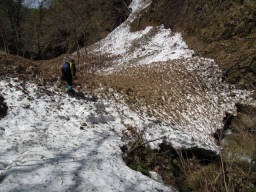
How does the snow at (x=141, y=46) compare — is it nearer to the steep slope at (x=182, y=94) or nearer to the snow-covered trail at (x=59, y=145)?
the steep slope at (x=182, y=94)

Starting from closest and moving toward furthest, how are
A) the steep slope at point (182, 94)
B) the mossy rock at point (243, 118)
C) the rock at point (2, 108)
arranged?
the rock at point (2, 108)
the steep slope at point (182, 94)
the mossy rock at point (243, 118)

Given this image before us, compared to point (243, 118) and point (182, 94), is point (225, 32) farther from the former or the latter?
point (243, 118)

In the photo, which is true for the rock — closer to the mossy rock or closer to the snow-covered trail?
the snow-covered trail

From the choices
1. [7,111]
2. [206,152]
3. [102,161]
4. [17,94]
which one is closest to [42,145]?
[102,161]

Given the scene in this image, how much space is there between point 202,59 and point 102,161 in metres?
8.88

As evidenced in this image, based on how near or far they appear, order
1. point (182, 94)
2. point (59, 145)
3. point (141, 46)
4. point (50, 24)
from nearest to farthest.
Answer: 1. point (59, 145)
2. point (182, 94)
3. point (141, 46)
4. point (50, 24)

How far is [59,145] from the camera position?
3.14 metres

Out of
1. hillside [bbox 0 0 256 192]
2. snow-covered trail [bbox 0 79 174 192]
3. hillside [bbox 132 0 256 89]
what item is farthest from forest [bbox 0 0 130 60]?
snow-covered trail [bbox 0 79 174 192]

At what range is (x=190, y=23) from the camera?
463 inches

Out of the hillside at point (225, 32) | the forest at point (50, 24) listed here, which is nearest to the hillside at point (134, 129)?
the hillside at point (225, 32)

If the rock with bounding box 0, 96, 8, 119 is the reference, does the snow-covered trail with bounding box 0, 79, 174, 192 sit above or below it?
below

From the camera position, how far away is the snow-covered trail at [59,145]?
216cm

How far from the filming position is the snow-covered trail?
2160mm

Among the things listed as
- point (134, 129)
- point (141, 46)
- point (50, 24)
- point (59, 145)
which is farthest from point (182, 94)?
point (50, 24)
